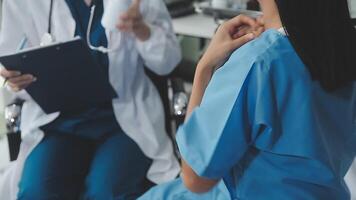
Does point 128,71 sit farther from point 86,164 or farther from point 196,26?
point 196,26

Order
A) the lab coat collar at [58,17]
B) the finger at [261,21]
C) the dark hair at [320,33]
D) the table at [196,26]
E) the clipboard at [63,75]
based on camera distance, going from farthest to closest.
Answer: the table at [196,26]
the lab coat collar at [58,17]
the clipboard at [63,75]
the finger at [261,21]
the dark hair at [320,33]

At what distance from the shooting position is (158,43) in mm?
1482

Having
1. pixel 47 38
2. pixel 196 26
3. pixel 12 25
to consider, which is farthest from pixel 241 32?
pixel 196 26

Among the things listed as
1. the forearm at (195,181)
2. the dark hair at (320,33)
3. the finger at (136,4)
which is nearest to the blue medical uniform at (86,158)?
the finger at (136,4)

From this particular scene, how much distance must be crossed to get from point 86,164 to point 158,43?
1.54 ft

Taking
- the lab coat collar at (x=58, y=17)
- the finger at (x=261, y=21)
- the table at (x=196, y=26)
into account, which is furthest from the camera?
the table at (x=196, y=26)

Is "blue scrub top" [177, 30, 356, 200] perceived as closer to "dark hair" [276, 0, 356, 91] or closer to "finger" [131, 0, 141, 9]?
"dark hair" [276, 0, 356, 91]

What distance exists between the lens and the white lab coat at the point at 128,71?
1457 millimetres

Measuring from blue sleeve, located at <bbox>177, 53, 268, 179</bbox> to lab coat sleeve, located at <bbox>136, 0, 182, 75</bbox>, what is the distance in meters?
0.64

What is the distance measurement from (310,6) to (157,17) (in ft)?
2.70

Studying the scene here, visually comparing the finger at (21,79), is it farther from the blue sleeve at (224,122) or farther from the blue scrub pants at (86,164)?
the blue sleeve at (224,122)

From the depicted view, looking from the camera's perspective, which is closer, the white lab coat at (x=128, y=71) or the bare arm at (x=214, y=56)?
the bare arm at (x=214, y=56)

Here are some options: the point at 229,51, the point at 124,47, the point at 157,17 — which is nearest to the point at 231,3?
the point at 157,17

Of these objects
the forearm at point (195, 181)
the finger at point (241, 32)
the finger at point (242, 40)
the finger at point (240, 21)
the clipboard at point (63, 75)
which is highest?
the finger at point (240, 21)
